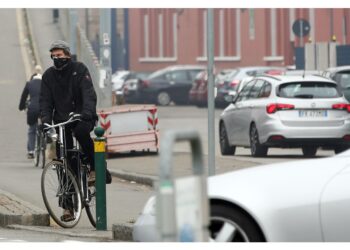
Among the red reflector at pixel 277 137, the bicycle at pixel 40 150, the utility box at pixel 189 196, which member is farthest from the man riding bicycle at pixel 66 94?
the red reflector at pixel 277 137

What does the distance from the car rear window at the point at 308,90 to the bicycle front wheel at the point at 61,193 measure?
11.5 meters

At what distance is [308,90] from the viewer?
24062 millimetres

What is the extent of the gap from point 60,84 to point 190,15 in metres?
61.8

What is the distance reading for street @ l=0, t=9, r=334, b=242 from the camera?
14586 millimetres

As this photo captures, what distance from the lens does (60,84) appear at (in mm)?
13039

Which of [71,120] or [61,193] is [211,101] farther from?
[61,193]

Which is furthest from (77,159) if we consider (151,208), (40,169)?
(40,169)

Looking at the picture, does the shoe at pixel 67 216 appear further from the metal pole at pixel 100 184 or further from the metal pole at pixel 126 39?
the metal pole at pixel 126 39

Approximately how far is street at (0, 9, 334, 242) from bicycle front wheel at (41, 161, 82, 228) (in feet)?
0.65

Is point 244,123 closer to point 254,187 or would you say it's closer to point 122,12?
point 254,187

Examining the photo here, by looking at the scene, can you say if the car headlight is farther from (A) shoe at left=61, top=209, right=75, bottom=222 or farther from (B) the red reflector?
(B) the red reflector

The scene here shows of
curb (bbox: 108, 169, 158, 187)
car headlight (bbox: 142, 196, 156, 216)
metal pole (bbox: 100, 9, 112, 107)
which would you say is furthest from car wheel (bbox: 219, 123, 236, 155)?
car headlight (bbox: 142, 196, 156, 216)

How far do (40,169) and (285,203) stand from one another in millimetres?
13992
